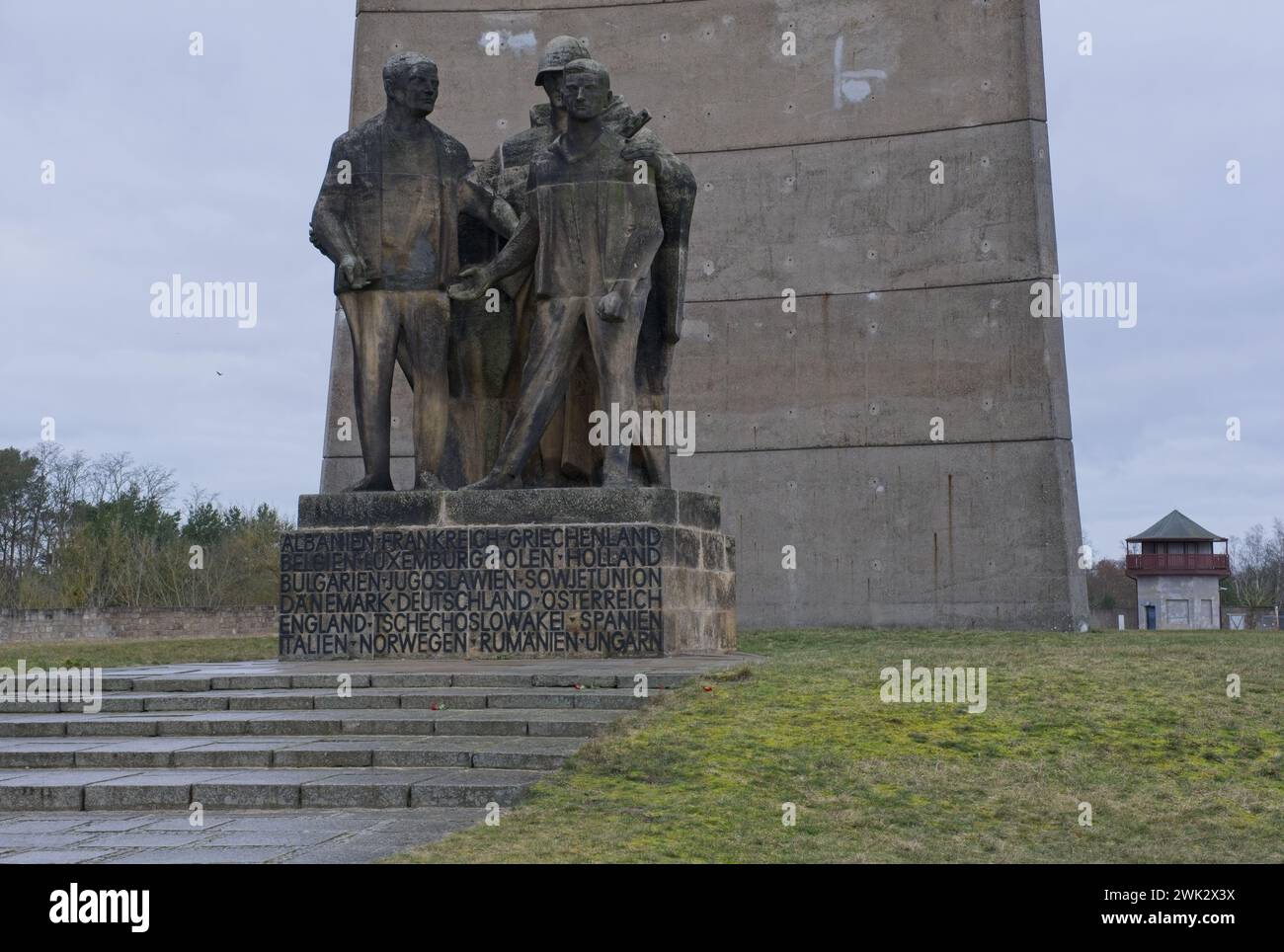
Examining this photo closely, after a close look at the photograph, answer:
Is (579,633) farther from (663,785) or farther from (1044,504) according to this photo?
(1044,504)

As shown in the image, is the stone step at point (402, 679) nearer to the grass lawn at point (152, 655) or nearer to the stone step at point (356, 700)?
the stone step at point (356, 700)

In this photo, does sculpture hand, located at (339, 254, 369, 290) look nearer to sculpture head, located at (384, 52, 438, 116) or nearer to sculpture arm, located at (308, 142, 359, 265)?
sculpture arm, located at (308, 142, 359, 265)

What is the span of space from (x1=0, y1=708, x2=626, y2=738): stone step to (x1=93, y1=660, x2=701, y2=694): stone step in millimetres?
480

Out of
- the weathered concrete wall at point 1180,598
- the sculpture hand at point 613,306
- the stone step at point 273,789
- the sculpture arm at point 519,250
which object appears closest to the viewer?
the stone step at point 273,789

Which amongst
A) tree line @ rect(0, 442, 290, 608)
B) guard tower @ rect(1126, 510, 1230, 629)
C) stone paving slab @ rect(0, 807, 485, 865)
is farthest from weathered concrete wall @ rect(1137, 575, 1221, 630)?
stone paving slab @ rect(0, 807, 485, 865)

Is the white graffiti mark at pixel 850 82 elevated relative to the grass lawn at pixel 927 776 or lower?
elevated

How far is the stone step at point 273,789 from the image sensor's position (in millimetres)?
6809

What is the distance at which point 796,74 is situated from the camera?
62.8 ft

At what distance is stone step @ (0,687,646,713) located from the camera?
8594mm

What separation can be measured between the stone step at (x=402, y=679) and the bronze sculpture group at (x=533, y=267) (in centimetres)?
229

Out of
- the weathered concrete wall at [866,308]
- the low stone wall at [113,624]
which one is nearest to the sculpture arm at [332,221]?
the weathered concrete wall at [866,308]
